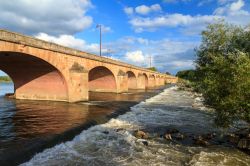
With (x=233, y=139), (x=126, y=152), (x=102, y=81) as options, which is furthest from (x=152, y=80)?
(x=126, y=152)

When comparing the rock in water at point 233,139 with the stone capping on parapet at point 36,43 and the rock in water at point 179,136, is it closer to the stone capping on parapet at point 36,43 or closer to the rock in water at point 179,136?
the rock in water at point 179,136

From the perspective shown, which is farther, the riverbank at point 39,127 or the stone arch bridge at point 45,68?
the stone arch bridge at point 45,68

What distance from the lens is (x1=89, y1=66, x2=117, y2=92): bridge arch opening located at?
42.4 m

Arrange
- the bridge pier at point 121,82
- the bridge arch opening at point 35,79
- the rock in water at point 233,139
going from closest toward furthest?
the rock in water at point 233,139 < the bridge arch opening at point 35,79 < the bridge pier at point 121,82

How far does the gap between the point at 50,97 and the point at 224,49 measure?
778 inches

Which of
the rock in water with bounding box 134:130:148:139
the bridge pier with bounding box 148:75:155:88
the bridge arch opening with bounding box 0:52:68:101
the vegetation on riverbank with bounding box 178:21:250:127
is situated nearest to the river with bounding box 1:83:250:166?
the rock in water with bounding box 134:130:148:139

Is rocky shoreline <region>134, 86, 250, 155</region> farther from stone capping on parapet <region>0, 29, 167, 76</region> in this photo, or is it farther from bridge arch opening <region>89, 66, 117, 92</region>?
bridge arch opening <region>89, 66, 117, 92</region>

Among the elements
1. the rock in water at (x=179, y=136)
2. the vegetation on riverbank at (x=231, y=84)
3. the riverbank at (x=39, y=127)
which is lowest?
the rock in water at (x=179, y=136)

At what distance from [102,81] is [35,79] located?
58.1 feet

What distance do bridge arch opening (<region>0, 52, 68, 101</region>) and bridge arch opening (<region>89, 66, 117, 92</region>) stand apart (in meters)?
13.6

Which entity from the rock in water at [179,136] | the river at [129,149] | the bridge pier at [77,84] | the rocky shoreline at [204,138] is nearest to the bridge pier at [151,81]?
the bridge pier at [77,84]

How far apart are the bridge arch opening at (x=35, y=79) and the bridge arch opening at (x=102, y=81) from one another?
13612 mm

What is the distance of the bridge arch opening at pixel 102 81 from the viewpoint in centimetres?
4244

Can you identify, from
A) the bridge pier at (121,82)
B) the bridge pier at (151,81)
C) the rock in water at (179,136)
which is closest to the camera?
the rock in water at (179,136)
